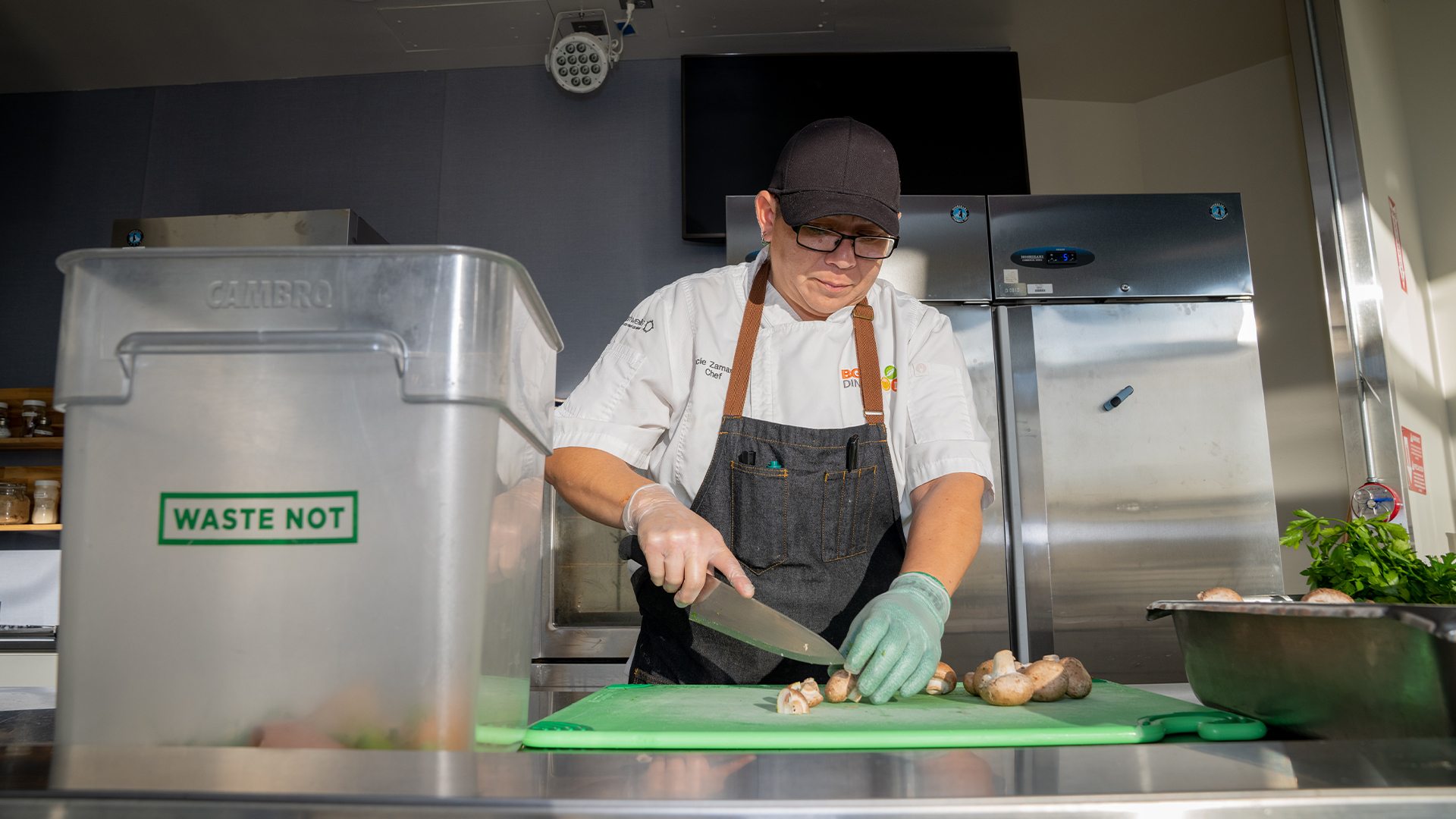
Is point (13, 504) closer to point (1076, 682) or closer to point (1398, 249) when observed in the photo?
point (1076, 682)

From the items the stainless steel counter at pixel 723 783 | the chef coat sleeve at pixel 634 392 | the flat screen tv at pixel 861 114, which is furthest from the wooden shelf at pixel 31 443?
the stainless steel counter at pixel 723 783

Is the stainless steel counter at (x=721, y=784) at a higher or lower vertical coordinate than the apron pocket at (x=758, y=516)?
lower

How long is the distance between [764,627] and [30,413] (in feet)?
11.2

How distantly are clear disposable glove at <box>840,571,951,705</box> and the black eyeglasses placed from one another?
585mm

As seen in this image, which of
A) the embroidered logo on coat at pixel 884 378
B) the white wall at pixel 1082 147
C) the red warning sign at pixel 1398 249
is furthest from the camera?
the white wall at pixel 1082 147

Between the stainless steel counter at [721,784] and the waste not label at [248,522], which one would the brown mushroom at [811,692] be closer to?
the stainless steel counter at [721,784]

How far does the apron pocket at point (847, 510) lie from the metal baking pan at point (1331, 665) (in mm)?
695

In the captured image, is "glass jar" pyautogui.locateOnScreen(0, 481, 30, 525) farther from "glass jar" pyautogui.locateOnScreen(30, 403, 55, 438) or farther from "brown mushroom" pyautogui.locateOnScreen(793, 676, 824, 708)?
"brown mushroom" pyautogui.locateOnScreen(793, 676, 824, 708)

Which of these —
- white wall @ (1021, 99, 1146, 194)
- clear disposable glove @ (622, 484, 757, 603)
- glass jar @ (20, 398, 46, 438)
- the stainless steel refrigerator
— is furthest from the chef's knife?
glass jar @ (20, 398, 46, 438)

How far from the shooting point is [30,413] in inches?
133

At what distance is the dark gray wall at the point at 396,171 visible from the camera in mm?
3506

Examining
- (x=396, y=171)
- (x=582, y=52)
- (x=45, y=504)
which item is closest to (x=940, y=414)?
(x=582, y=52)

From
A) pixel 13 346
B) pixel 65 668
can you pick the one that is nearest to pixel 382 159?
pixel 13 346

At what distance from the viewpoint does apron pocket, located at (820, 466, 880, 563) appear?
1.48 m
